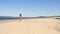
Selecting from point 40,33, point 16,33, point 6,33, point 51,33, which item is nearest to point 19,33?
point 16,33

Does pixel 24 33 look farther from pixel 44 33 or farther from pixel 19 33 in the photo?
pixel 44 33

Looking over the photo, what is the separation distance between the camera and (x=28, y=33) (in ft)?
26.6

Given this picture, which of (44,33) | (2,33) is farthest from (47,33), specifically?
(2,33)

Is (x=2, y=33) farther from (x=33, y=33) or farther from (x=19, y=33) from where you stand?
(x=33, y=33)

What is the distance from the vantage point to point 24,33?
8109 millimetres

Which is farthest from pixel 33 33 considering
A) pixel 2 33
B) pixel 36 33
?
pixel 2 33

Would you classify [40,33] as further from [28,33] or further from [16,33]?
[16,33]

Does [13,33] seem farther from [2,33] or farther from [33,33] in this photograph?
[33,33]

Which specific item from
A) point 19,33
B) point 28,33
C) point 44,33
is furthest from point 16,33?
point 44,33

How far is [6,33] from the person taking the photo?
799 cm

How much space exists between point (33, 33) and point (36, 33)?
0.20 m

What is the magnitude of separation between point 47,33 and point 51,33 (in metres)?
0.30

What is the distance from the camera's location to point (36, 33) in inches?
323

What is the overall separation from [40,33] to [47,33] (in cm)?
47
